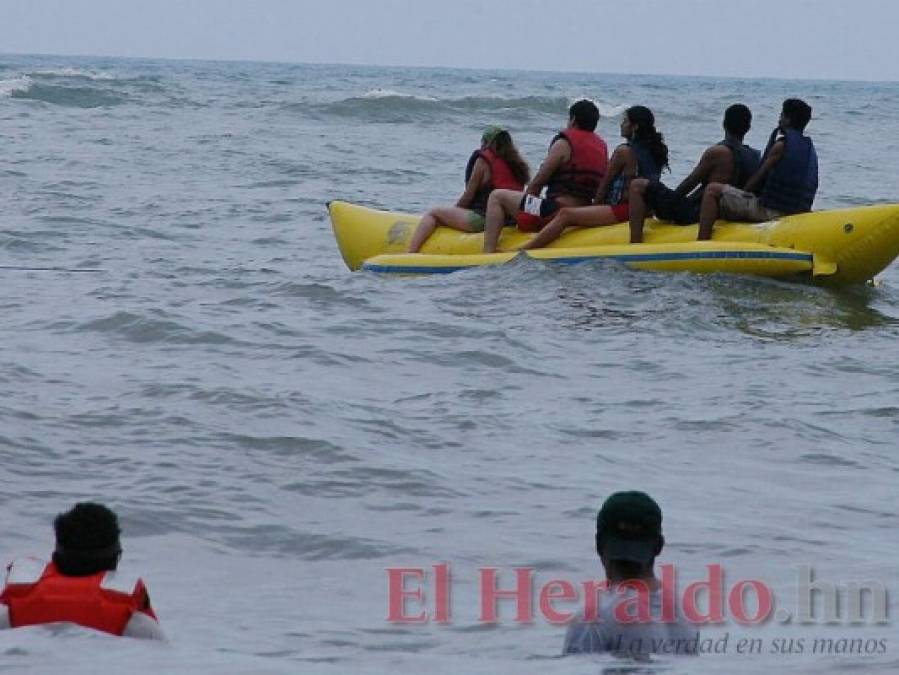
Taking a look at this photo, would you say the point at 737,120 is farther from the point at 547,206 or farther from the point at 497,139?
the point at 497,139

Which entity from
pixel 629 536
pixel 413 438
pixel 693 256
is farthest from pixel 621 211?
pixel 629 536

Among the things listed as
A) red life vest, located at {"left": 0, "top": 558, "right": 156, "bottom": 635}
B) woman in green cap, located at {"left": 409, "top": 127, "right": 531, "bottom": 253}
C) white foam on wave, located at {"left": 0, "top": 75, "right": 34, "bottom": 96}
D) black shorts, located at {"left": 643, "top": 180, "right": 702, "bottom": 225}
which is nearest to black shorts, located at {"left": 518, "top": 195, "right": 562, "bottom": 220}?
woman in green cap, located at {"left": 409, "top": 127, "right": 531, "bottom": 253}

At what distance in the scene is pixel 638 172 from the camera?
9812 mm

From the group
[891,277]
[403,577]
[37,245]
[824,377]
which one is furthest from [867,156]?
[403,577]

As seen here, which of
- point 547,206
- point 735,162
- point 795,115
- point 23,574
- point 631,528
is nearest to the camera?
point 631,528

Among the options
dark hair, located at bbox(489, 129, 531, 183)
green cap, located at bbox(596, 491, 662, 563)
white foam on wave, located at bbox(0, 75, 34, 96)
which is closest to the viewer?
green cap, located at bbox(596, 491, 662, 563)

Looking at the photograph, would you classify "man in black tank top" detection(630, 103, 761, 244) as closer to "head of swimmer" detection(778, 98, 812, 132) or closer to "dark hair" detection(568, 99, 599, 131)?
"head of swimmer" detection(778, 98, 812, 132)

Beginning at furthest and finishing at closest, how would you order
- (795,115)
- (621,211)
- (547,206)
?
(547,206), (621,211), (795,115)

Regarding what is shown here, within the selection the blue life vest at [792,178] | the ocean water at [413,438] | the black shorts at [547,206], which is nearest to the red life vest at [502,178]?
the black shorts at [547,206]

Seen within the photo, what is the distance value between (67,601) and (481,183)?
7.08 meters

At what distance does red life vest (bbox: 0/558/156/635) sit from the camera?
358 cm

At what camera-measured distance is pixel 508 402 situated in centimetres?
722

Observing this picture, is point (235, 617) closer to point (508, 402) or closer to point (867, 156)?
point (508, 402)

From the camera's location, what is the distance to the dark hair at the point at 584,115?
1000cm
